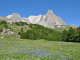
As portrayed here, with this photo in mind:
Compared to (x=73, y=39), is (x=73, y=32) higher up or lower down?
higher up

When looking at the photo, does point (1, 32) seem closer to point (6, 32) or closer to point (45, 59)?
point (6, 32)

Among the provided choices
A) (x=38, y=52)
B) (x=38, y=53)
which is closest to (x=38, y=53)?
(x=38, y=53)

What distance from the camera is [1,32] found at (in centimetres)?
12800

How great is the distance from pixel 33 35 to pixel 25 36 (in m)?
15.8

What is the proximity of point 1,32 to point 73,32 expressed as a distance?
122019 mm

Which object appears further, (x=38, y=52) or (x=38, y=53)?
(x=38, y=52)

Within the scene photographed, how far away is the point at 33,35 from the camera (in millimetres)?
88188

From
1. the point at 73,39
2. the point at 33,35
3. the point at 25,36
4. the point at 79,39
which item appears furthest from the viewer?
the point at 25,36

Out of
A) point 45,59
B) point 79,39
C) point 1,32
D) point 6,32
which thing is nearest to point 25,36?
point 6,32

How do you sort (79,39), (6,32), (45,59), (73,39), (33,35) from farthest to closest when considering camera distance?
(6,32), (33,35), (73,39), (79,39), (45,59)

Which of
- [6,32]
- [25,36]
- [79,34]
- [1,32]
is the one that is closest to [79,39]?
[79,34]

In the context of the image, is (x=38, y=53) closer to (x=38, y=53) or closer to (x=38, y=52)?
(x=38, y=53)

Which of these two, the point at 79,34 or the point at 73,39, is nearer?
the point at 79,34

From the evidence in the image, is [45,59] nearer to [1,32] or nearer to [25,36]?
[25,36]
